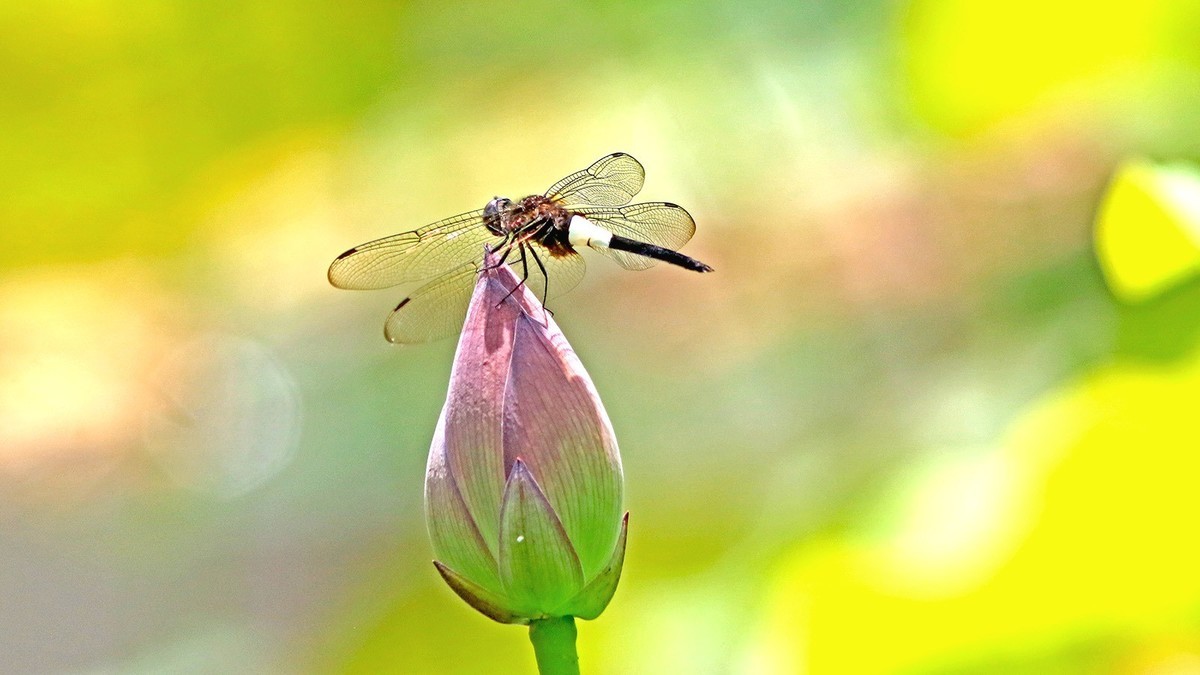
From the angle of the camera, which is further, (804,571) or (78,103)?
(78,103)

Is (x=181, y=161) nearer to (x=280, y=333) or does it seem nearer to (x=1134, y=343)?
(x=280, y=333)

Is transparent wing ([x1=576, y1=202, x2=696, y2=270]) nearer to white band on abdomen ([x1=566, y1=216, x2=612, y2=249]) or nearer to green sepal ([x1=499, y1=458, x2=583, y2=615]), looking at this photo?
white band on abdomen ([x1=566, y1=216, x2=612, y2=249])

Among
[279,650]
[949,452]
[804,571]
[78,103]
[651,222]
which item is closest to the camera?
[651,222]

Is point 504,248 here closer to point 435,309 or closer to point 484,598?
point 435,309

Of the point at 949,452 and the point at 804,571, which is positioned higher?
the point at 949,452

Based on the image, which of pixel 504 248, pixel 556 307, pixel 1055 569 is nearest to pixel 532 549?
pixel 504 248

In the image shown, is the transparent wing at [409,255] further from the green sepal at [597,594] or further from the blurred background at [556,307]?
the blurred background at [556,307]

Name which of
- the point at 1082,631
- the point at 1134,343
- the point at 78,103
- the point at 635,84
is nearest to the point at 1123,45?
the point at 1134,343
